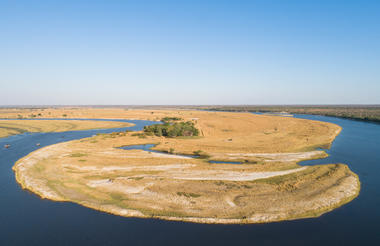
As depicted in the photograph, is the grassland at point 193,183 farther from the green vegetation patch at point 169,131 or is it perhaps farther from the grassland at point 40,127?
the grassland at point 40,127

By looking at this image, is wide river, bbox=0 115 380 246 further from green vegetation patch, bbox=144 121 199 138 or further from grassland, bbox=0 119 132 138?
grassland, bbox=0 119 132 138

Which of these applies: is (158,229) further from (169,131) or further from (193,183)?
(169,131)

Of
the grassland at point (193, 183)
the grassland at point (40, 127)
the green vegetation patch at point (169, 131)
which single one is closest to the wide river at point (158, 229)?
the grassland at point (193, 183)

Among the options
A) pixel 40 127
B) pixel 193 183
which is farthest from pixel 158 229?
pixel 40 127

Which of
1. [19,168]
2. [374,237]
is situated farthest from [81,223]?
[374,237]

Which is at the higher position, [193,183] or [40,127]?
[40,127]

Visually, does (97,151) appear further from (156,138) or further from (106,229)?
(106,229)

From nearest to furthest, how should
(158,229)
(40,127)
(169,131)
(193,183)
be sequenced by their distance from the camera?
(158,229) → (193,183) → (169,131) → (40,127)

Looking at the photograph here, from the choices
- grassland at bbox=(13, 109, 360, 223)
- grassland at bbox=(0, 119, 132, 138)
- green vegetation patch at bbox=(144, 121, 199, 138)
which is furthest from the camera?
grassland at bbox=(0, 119, 132, 138)

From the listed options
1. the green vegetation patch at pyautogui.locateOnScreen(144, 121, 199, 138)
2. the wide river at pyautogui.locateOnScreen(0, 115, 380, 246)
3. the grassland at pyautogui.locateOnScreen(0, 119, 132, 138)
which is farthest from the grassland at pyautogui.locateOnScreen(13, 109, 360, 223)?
the grassland at pyautogui.locateOnScreen(0, 119, 132, 138)

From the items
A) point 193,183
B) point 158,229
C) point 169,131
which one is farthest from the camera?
point 169,131

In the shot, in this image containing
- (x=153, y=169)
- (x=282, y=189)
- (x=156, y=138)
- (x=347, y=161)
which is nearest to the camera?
(x=282, y=189)
